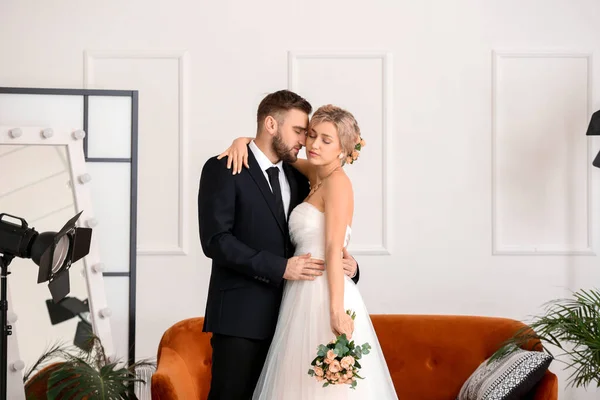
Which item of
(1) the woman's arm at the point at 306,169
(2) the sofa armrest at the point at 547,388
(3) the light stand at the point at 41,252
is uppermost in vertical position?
(1) the woman's arm at the point at 306,169

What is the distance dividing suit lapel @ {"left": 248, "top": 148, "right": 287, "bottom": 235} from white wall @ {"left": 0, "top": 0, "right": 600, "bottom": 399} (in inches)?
62.3

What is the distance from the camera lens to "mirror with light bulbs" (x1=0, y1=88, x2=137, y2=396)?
4.09 metres

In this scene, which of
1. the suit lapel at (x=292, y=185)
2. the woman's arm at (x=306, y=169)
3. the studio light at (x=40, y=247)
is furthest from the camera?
the woman's arm at (x=306, y=169)

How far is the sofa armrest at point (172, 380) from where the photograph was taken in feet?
10.1

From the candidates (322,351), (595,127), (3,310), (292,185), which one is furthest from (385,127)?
(3,310)

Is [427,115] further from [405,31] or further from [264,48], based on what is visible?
[264,48]

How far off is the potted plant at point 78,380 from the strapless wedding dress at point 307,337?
1.03 m

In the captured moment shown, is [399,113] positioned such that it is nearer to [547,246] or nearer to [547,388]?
[547,246]

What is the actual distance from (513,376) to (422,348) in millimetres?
691

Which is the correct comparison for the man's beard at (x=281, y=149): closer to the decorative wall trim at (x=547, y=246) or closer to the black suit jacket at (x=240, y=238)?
the black suit jacket at (x=240, y=238)

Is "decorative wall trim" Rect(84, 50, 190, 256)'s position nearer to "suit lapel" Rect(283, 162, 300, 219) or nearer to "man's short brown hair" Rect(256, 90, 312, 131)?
"suit lapel" Rect(283, 162, 300, 219)

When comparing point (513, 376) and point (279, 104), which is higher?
point (279, 104)

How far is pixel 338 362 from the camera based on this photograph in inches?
99.5

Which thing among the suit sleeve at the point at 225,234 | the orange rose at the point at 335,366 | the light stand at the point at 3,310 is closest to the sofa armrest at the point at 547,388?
the orange rose at the point at 335,366
